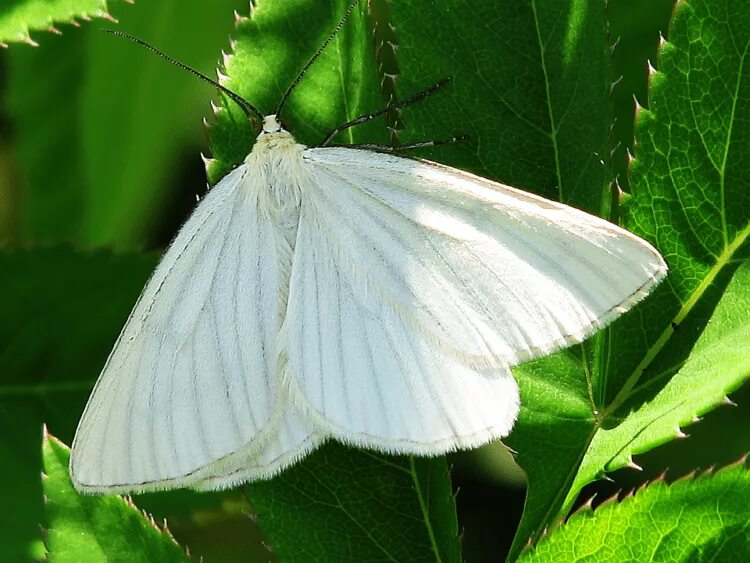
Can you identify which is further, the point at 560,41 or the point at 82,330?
the point at 82,330

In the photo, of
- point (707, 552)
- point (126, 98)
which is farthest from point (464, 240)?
point (126, 98)

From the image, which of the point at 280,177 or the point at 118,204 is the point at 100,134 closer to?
the point at 118,204

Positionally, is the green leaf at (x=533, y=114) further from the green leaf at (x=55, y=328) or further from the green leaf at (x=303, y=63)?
the green leaf at (x=55, y=328)

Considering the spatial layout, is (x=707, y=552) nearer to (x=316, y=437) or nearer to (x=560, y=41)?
(x=316, y=437)

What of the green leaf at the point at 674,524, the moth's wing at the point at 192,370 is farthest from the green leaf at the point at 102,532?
the green leaf at the point at 674,524

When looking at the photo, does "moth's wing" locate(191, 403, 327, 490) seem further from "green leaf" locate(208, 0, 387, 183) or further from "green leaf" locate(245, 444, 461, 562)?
"green leaf" locate(208, 0, 387, 183)

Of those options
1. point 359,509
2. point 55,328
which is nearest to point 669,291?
point 359,509
